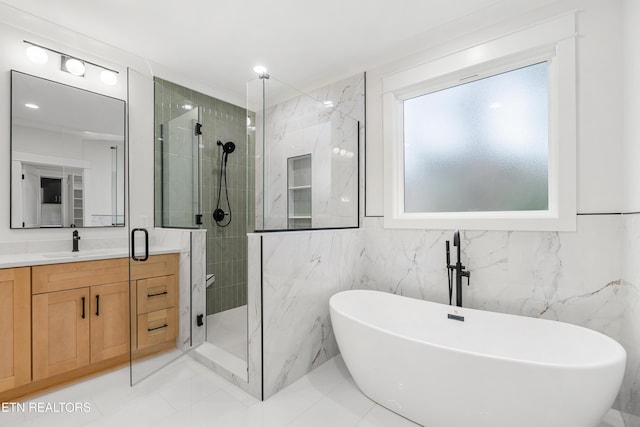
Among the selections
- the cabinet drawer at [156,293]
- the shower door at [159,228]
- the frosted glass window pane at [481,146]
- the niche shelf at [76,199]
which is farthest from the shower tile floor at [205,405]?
the frosted glass window pane at [481,146]

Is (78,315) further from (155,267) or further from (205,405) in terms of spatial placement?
(205,405)

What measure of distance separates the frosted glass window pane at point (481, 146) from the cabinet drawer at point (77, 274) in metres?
2.45

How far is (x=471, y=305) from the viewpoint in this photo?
2090mm

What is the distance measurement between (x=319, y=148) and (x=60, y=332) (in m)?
2.28

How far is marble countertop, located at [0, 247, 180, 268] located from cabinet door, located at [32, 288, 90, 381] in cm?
22

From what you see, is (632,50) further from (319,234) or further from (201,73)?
(201,73)

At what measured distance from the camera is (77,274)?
1.94 m

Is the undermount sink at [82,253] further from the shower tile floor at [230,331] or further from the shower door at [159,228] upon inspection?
the shower tile floor at [230,331]

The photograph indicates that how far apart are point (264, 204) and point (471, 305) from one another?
5.63ft

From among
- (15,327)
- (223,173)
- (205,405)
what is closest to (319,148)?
(223,173)

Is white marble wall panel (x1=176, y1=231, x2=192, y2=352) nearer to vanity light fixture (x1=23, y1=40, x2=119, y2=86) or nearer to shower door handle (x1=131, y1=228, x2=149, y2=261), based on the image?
shower door handle (x1=131, y1=228, x2=149, y2=261)

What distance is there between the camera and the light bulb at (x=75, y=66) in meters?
2.25

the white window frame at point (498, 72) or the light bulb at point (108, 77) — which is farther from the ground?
the light bulb at point (108, 77)

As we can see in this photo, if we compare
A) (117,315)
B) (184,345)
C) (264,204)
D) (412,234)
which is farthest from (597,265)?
(117,315)
